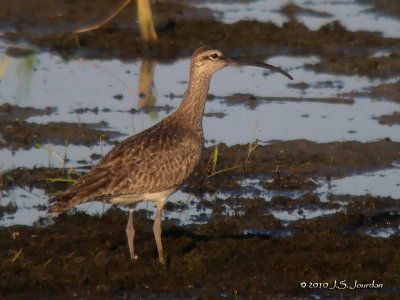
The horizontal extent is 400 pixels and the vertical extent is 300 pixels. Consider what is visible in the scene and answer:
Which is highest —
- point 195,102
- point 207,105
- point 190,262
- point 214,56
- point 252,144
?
point 214,56

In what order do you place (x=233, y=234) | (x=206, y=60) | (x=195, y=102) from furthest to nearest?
1. (x=206, y=60)
2. (x=233, y=234)
3. (x=195, y=102)

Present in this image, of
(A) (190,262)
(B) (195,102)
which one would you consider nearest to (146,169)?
(A) (190,262)

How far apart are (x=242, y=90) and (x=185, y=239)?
7223mm

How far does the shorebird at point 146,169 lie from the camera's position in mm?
9672

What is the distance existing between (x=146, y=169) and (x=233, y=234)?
1446mm

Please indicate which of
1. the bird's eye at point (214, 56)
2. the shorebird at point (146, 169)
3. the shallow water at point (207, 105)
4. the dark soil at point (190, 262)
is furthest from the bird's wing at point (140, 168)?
the shallow water at point (207, 105)

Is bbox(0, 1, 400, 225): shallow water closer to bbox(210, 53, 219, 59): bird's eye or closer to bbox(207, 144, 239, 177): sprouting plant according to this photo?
bbox(207, 144, 239, 177): sprouting plant

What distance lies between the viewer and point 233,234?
1087 centimetres

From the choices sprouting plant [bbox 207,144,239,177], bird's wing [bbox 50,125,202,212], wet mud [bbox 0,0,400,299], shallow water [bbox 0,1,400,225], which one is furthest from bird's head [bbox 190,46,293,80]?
sprouting plant [bbox 207,144,239,177]

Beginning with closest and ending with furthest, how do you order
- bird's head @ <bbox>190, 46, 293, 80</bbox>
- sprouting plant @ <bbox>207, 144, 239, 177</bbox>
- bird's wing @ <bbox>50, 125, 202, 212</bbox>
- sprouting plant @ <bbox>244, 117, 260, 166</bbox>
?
1. bird's wing @ <bbox>50, 125, 202, 212</bbox>
2. bird's head @ <bbox>190, 46, 293, 80</bbox>
3. sprouting plant @ <bbox>207, 144, 239, 177</bbox>
4. sprouting plant @ <bbox>244, 117, 260, 166</bbox>

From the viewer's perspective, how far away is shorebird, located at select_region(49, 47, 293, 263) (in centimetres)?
967

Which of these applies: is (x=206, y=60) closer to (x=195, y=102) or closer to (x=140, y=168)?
(x=195, y=102)

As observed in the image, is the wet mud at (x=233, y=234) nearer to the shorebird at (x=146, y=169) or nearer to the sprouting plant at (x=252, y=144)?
the sprouting plant at (x=252, y=144)

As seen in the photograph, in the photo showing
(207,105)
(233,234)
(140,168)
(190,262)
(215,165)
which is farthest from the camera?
(207,105)
